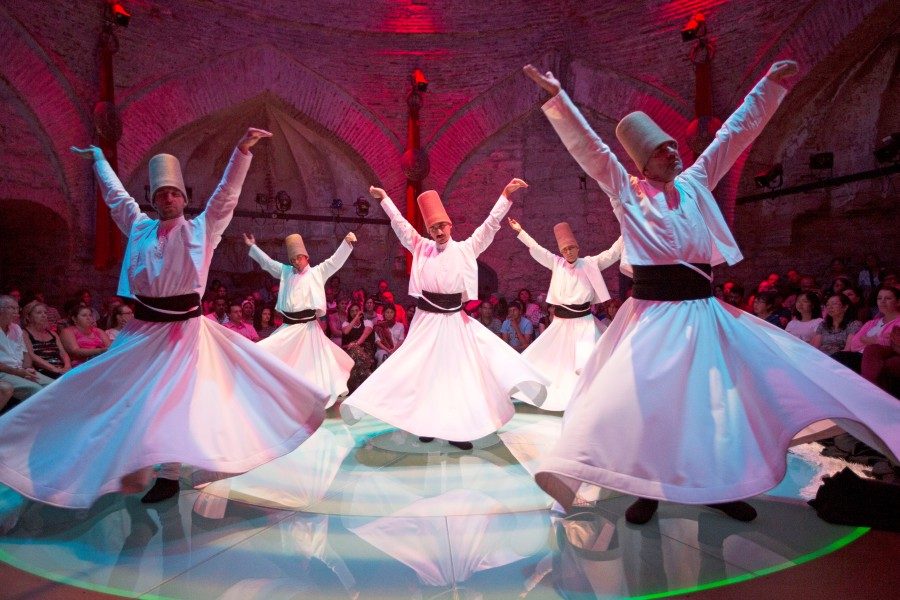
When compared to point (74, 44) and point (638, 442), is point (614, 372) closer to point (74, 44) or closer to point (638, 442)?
point (638, 442)

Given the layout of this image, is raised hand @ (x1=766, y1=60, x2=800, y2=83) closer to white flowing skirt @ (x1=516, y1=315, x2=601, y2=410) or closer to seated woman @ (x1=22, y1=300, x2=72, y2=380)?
white flowing skirt @ (x1=516, y1=315, x2=601, y2=410)

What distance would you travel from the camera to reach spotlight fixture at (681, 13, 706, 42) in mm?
10766

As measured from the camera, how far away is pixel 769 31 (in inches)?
410

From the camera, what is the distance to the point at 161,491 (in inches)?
146

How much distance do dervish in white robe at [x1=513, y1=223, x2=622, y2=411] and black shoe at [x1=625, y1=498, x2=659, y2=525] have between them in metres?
3.62

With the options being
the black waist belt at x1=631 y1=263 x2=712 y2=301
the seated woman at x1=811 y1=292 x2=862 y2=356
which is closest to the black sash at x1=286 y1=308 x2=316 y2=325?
the black waist belt at x1=631 y1=263 x2=712 y2=301

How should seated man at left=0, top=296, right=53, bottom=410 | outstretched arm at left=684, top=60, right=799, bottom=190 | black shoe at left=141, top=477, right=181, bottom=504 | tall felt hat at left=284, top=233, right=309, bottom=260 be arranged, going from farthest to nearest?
tall felt hat at left=284, top=233, right=309, bottom=260
seated man at left=0, top=296, right=53, bottom=410
black shoe at left=141, top=477, right=181, bottom=504
outstretched arm at left=684, top=60, right=799, bottom=190

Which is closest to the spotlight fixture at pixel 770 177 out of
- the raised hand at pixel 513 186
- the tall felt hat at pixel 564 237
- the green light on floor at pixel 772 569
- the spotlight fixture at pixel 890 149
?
Result: the spotlight fixture at pixel 890 149

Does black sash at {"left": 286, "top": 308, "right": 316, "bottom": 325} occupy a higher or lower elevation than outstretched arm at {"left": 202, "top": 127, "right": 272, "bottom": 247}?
lower

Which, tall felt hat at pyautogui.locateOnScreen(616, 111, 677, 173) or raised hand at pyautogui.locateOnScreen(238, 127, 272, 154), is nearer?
tall felt hat at pyautogui.locateOnScreen(616, 111, 677, 173)

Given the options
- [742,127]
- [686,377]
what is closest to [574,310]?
[742,127]

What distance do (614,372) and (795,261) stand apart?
10.0 metres

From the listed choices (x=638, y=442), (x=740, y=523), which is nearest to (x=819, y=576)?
(x=740, y=523)

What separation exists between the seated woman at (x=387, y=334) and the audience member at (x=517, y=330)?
1.75 m
